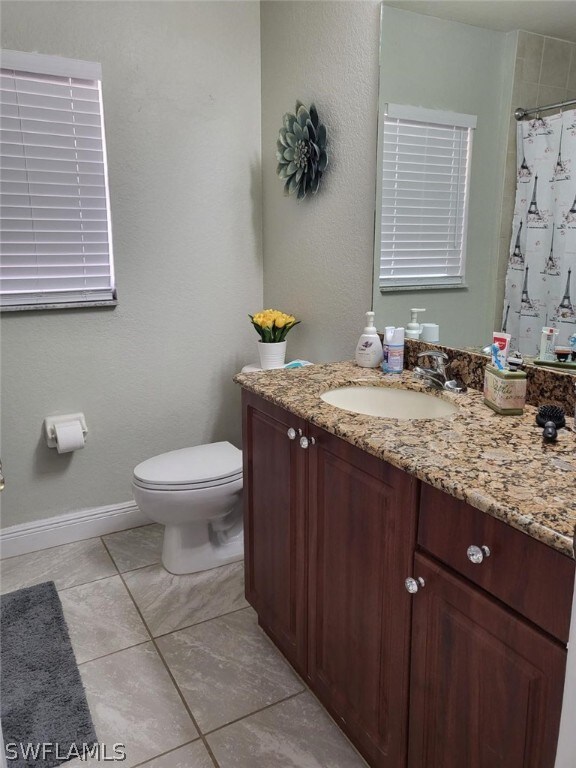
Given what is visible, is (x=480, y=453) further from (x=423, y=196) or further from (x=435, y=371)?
(x=423, y=196)

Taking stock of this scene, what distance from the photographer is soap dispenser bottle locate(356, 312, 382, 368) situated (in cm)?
199

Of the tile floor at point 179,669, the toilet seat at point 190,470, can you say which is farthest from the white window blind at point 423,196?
the tile floor at point 179,669

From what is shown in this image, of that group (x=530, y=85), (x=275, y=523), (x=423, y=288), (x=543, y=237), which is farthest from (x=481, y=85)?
(x=275, y=523)

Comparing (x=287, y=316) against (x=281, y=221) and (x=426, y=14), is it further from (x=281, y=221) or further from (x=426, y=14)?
(x=426, y=14)

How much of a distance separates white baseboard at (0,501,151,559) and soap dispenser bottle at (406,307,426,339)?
1.61 meters

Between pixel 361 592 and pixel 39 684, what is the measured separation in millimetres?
1127

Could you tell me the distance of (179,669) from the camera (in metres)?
1.87

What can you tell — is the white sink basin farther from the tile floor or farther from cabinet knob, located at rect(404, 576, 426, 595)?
the tile floor

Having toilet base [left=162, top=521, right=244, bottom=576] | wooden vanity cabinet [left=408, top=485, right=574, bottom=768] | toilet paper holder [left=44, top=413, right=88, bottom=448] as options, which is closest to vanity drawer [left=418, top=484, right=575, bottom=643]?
wooden vanity cabinet [left=408, top=485, right=574, bottom=768]

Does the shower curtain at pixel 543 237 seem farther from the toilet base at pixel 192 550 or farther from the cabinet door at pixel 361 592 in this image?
the toilet base at pixel 192 550

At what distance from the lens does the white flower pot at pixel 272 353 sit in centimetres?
251

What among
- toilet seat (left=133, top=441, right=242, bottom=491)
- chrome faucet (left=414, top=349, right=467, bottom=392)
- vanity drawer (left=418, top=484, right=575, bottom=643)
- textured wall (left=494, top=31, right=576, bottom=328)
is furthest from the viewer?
toilet seat (left=133, top=441, right=242, bottom=491)

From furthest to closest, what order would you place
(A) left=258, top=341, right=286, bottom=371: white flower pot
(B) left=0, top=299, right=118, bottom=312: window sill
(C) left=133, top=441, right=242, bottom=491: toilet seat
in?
(A) left=258, top=341, right=286, bottom=371: white flower pot → (B) left=0, top=299, right=118, bottom=312: window sill → (C) left=133, top=441, right=242, bottom=491: toilet seat

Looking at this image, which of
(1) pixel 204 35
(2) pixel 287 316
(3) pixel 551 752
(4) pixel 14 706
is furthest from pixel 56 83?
(3) pixel 551 752
